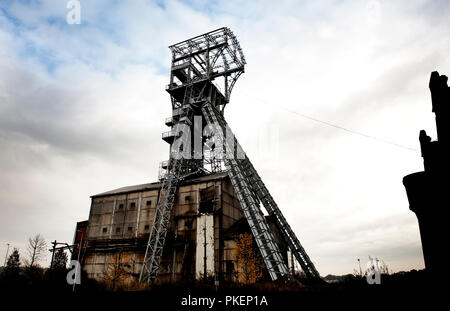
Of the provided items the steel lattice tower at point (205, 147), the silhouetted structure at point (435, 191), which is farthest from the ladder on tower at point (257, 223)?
the silhouetted structure at point (435, 191)

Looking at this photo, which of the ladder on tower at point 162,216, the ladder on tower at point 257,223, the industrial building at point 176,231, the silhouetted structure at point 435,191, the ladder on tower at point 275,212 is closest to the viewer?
the silhouetted structure at point 435,191

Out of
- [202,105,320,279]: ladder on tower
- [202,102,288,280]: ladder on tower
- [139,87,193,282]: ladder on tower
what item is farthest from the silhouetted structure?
[139,87,193,282]: ladder on tower

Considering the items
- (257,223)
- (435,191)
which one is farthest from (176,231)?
(435,191)

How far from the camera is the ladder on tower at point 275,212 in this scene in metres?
20.7

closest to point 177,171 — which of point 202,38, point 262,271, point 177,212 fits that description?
point 177,212

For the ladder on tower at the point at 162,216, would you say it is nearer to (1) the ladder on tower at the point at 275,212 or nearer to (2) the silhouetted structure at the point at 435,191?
(1) the ladder on tower at the point at 275,212

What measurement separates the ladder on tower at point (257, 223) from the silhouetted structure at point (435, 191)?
14200mm

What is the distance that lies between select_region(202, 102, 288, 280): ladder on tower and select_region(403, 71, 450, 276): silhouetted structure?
1420 centimetres

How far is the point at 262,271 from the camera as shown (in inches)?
870

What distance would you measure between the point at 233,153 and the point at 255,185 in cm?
342

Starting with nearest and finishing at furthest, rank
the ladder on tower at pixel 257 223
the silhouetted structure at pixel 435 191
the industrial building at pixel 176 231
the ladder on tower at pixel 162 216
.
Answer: the silhouetted structure at pixel 435 191
the ladder on tower at pixel 257 223
the industrial building at pixel 176 231
the ladder on tower at pixel 162 216

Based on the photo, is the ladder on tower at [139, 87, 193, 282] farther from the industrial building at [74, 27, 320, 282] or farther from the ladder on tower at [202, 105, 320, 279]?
the ladder on tower at [202, 105, 320, 279]

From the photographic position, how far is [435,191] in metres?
4.46
